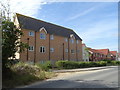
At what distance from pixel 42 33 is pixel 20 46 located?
2204 centimetres

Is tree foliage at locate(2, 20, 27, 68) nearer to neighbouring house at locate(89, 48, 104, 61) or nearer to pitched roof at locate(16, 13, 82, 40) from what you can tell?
pitched roof at locate(16, 13, 82, 40)

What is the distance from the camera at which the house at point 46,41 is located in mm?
31625

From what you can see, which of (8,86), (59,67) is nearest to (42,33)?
(59,67)

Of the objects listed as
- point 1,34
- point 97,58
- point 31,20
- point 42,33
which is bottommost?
point 97,58

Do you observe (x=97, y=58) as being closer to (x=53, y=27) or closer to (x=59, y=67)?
(x=53, y=27)

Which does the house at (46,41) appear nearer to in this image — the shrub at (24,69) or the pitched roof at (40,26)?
the pitched roof at (40,26)

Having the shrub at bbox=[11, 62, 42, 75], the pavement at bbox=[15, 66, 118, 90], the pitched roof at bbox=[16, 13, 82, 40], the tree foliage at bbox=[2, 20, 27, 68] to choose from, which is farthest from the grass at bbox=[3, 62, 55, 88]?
the pitched roof at bbox=[16, 13, 82, 40]

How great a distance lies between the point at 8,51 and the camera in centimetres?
1191

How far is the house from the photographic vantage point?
3162 cm

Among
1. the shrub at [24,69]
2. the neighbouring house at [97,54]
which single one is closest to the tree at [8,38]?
the shrub at [24,69]

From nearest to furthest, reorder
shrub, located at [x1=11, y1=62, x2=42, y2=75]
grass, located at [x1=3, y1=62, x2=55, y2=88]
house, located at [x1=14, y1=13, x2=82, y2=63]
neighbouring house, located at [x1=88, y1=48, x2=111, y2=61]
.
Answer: grass, located at [x1=3, y1=62, x2=55, y2=88]
shrub, located at [x1=11, y1=62, x2=42, y2=75]
house, located at [x1=14, y1=13, x2=82, y2=63]
neighbouring house, located at [x1=88, y1=48, x2=111, y2=61]

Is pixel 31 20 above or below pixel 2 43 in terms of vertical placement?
above

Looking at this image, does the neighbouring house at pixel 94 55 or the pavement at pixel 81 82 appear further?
the neighbouring house at pixel 94 55

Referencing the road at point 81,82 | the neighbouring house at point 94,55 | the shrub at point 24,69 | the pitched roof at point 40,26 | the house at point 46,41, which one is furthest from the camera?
the neighbouring house at point 94,55
